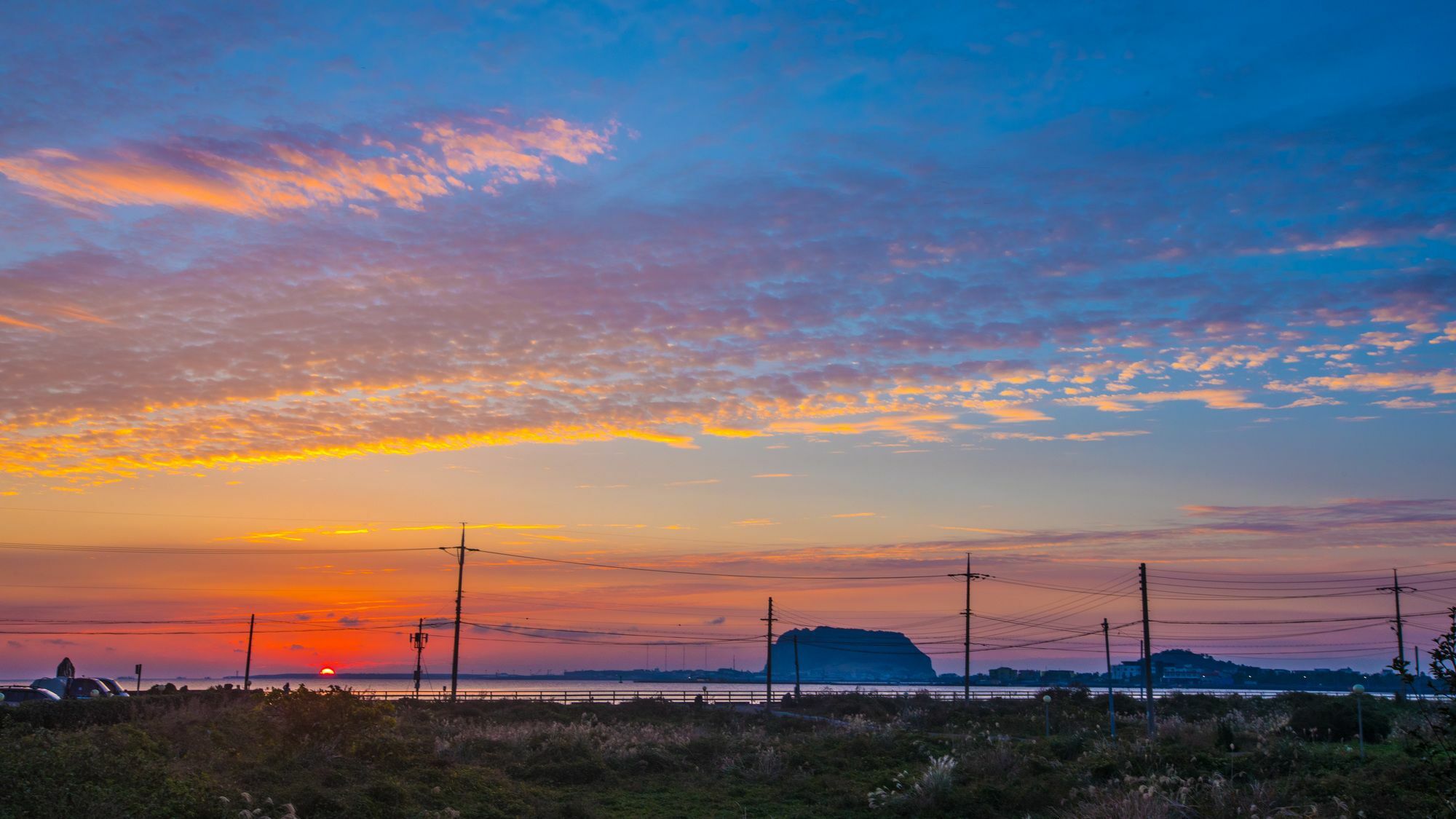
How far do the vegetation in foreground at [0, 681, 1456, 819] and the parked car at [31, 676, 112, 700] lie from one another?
6.82m

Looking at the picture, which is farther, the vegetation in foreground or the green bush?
the green bush

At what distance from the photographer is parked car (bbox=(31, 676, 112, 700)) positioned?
44094 mm

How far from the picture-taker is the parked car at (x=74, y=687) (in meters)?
44.1

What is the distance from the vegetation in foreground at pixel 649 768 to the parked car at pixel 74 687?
682 cm

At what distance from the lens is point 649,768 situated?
31.1m

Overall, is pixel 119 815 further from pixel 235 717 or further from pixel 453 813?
pixel 235 717

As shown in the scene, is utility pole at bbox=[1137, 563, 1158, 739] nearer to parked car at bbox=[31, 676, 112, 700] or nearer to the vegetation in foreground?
the vegetation in foreground

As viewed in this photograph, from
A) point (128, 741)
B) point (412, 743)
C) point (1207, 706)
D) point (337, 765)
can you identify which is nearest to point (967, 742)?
point (412, 743)

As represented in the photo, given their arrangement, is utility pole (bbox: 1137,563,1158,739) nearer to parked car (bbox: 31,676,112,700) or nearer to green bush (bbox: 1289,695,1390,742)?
green bush (bbox: 1289,695,1390,742)

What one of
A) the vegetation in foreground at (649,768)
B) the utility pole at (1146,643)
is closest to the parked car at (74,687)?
the vegetation in foreground at (649,768)

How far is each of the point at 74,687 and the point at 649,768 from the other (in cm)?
3057

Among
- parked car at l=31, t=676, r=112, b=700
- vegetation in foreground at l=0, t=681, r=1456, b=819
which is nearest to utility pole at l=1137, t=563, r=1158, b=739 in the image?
vegetation in foreground at l=0, t=681, r=1456, b=819

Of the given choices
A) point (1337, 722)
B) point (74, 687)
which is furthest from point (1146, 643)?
point (74, 687)

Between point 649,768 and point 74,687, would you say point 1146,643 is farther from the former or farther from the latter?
point 74,687
